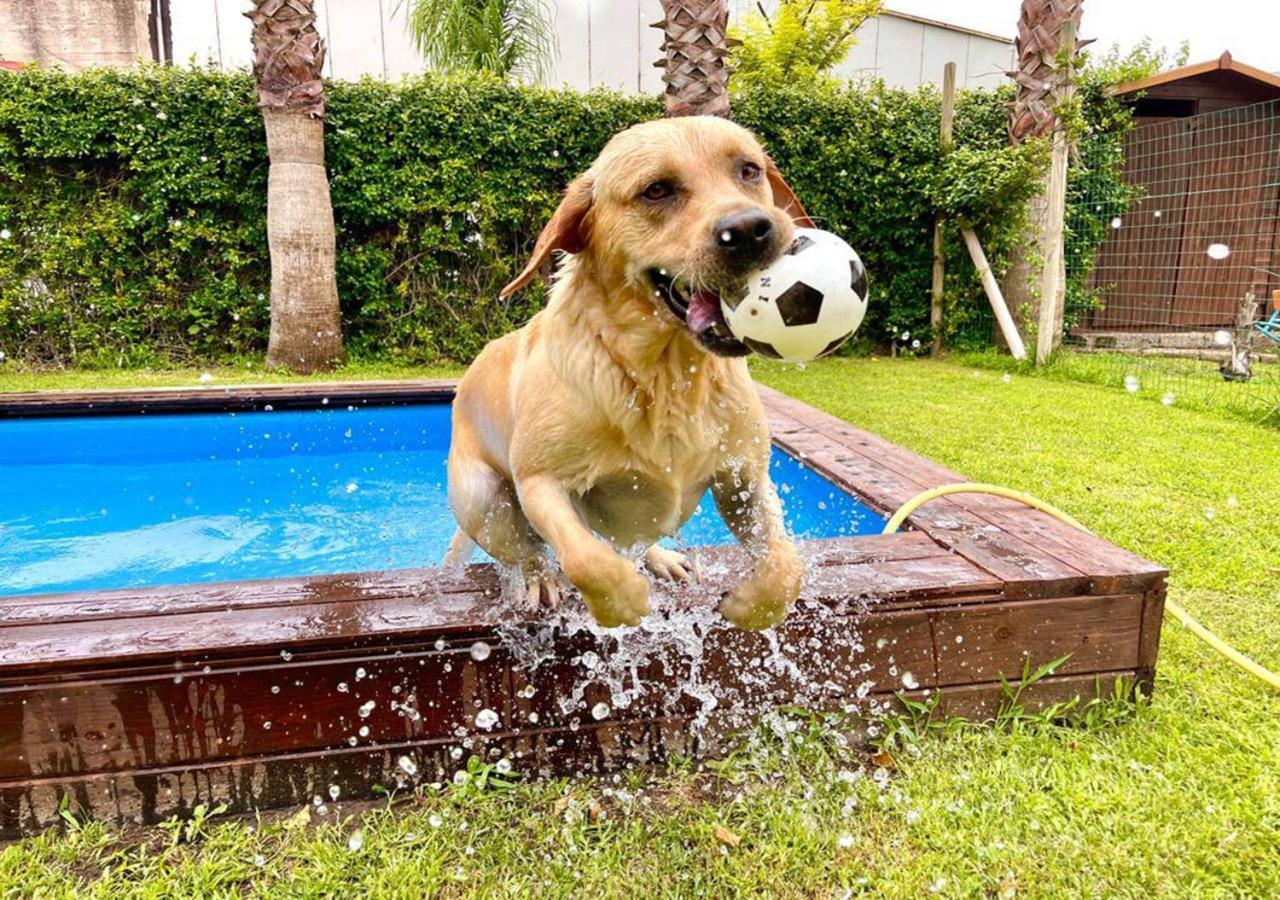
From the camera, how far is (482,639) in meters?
2.25

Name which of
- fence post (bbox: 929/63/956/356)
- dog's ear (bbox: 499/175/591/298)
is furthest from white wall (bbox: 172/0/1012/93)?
dog's ear (bbox: 499/175/591/298)

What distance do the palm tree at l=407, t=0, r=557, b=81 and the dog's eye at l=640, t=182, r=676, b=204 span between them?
46.9 ft

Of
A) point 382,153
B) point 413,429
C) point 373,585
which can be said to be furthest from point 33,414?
point 373,585

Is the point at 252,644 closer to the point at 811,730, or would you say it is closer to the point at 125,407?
the point at 811,730

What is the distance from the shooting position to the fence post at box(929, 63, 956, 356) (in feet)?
34.8

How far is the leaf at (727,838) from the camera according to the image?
209cm

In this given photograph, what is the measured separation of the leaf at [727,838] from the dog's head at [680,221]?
1.24m

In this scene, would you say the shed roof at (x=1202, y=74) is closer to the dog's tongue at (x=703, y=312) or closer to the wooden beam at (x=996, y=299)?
the wooden beam at (x=996, y=299)

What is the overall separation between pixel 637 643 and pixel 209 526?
4.26 meters

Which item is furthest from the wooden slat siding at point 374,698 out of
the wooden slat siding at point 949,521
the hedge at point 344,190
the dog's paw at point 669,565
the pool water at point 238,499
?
the hedge at point 344,190

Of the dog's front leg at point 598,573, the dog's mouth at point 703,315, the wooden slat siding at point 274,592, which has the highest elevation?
the dog's mouth at point 703,315

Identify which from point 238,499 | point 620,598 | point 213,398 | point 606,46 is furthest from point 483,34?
point 620,598

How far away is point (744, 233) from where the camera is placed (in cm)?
196

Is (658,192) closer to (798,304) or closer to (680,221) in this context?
(680,221)
